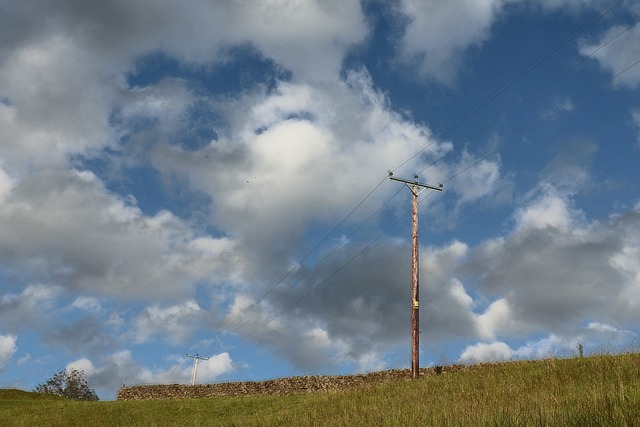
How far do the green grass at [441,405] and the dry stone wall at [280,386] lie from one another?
Answer: 7.64 feet

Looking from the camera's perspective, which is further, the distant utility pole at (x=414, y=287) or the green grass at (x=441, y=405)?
the distant utility pole at (x=414, y=287)

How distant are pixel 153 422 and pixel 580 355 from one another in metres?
16.8

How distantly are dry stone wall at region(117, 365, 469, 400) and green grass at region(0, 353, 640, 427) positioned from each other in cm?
233

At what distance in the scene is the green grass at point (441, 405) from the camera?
7.38 metres

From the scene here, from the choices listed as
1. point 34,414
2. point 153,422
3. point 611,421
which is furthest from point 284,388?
point 611,421

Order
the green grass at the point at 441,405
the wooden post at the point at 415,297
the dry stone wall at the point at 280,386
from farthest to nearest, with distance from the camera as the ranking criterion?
the dry stone wall at the point at 280,386 < the wooden post at the point at 415,297 < the green grass at the point at 441,405

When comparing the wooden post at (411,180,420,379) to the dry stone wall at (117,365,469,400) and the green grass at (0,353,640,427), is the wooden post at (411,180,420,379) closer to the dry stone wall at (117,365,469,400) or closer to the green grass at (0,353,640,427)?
the dry stone wall at (117,365,469,400)

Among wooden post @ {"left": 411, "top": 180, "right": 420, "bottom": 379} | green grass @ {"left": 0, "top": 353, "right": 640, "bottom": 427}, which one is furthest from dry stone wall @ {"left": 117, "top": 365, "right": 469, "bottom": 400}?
green grass @ {"left": 0, "top": 353, "right": 640, "bottom": 427}

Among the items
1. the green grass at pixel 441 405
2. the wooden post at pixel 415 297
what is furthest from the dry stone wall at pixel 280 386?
the green grass at pixel 441 405

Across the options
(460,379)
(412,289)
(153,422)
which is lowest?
(153,422)

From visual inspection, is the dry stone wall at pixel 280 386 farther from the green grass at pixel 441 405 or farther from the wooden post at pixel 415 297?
the green grass at pixel 441 405

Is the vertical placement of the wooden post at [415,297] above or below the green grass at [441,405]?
above

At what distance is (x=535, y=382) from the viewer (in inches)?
622

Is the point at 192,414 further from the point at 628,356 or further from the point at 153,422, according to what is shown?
the point at 628,356
